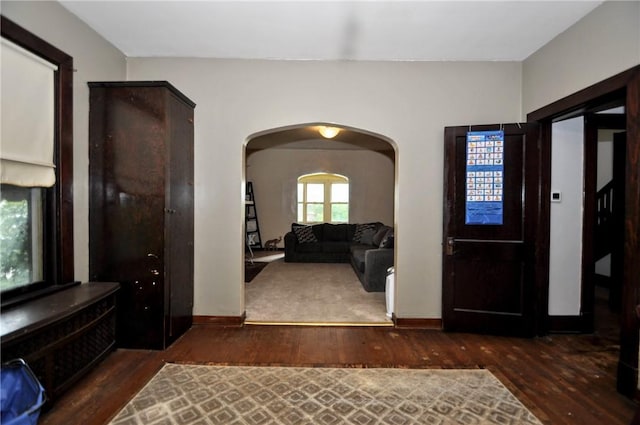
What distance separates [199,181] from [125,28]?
1.47 m

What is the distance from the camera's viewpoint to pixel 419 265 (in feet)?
11.1

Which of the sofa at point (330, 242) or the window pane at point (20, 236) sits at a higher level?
the window pane at point (20, 236)

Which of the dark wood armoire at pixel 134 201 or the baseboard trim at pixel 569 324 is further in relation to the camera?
the baseboard trim at pixel 569 324

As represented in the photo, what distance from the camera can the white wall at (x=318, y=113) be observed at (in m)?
3.33

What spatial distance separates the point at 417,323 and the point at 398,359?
31.1 inches

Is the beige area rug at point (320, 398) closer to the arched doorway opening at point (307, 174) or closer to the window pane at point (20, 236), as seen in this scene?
the window pane at point (20, 236)

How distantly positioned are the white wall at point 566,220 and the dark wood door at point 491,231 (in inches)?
11.0

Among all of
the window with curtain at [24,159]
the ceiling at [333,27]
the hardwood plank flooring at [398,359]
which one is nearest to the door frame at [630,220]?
the hardwood plank flooring at [398,359]

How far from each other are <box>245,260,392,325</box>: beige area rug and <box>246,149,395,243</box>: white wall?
3.07m

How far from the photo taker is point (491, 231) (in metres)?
3.15

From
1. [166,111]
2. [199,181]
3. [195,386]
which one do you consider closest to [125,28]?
[166,111]

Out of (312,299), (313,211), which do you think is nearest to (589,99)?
(312,299)

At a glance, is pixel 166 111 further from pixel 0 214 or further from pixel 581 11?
pixel 581 11

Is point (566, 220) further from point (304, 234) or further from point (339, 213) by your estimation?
point (339, 213)
